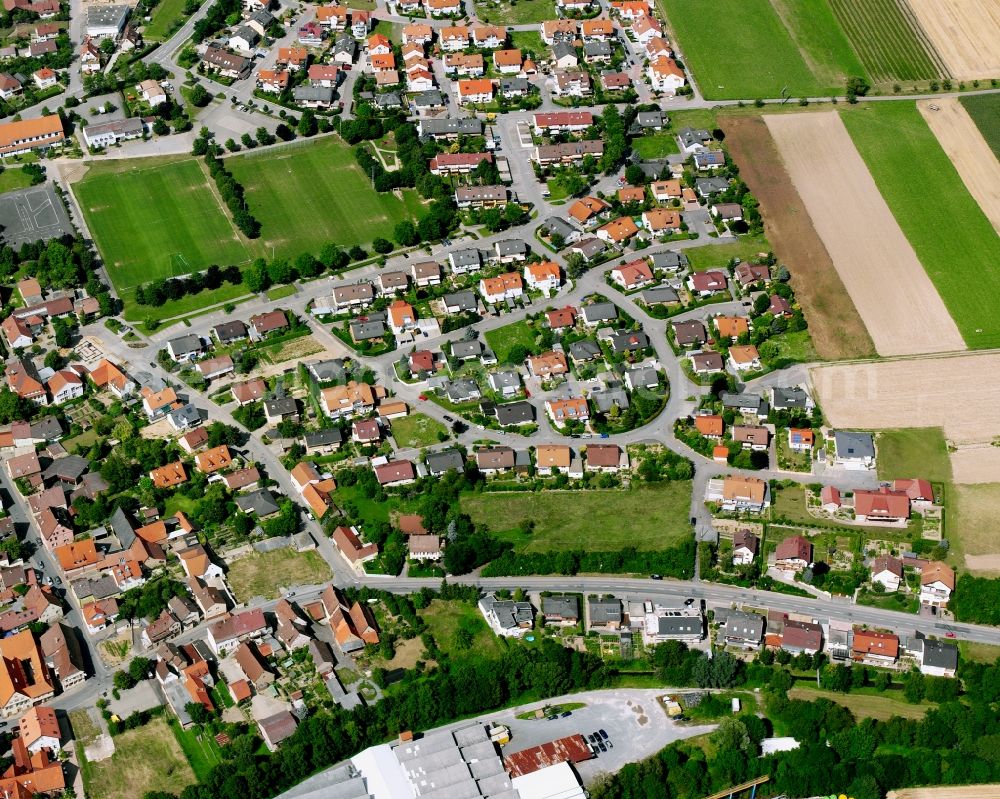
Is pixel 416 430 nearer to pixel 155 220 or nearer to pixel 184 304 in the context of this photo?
pixel 184 304

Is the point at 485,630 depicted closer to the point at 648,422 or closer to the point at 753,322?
the point at 648,422

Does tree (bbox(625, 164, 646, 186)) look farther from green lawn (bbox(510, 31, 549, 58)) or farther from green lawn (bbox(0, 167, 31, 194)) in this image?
green lawn (bbox(0, 167, 31, 194))

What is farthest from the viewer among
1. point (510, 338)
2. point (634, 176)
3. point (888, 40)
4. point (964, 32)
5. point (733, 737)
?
point (964, 32)

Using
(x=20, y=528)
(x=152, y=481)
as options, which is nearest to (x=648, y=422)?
(x=152, y=481)

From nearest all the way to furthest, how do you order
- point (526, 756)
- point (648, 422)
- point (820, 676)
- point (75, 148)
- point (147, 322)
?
point (526, 756)
point (820, 676)
point (648, 422)
point (147, 322)
point (75, 148)

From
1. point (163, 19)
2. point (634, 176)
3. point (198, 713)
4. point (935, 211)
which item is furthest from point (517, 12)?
point (198, 713)

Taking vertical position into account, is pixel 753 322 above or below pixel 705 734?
above

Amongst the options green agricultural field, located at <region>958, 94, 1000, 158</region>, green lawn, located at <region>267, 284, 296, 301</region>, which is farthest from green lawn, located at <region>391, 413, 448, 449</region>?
green agricultural field, located at <region>958, 94, 1000, 158</region>
